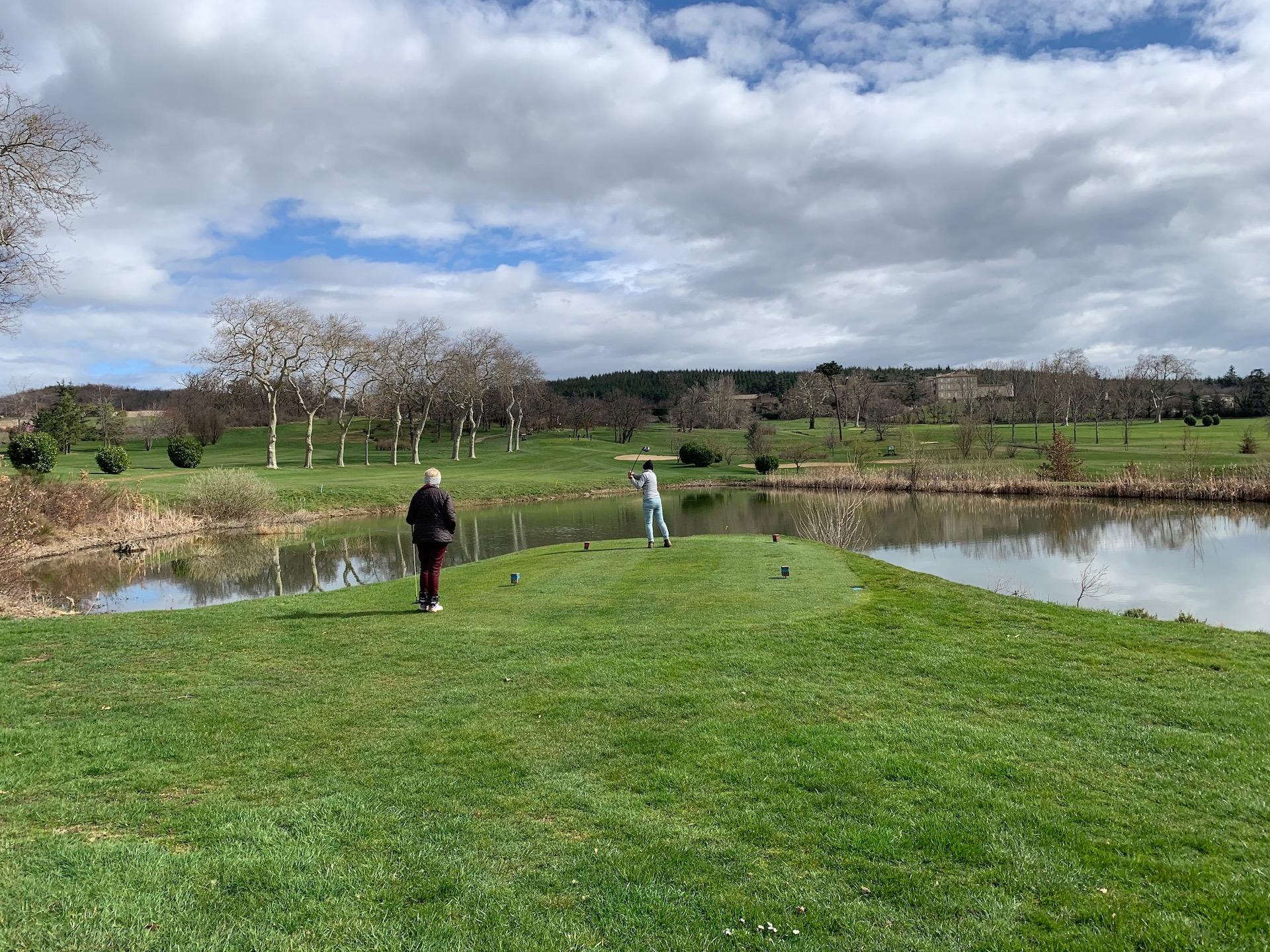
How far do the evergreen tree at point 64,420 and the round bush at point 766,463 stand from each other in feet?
179

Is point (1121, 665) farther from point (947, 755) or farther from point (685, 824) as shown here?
point (685, 824)

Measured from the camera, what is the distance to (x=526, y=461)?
69.6 m

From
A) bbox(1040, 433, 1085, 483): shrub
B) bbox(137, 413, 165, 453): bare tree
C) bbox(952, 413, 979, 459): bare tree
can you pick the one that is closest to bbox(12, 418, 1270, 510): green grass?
bbox(952, 413, 979, 459): bare tree

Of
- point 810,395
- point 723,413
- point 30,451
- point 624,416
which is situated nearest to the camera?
point 30,451

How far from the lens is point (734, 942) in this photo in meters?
3.58

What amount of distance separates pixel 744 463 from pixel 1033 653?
58270 millimetres

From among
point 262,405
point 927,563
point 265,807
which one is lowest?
point 927,563

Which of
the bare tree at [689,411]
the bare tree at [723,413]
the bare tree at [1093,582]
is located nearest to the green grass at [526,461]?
the bare tree at [689,411]

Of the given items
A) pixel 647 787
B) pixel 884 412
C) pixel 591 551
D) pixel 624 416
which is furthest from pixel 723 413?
pixel 647 787

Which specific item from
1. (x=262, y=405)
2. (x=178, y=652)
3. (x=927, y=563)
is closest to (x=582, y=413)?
(x=262, y=405)

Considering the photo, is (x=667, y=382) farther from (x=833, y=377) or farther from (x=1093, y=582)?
(x=1093, y=582)

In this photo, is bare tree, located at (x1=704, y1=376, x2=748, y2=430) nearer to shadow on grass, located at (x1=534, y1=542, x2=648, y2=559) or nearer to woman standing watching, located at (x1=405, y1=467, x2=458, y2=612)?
shadow on grass, located at (x1=534, y1=542, x2=648, y2=559)

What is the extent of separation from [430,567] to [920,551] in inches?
696

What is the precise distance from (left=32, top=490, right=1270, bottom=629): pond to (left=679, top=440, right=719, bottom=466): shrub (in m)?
23.2
